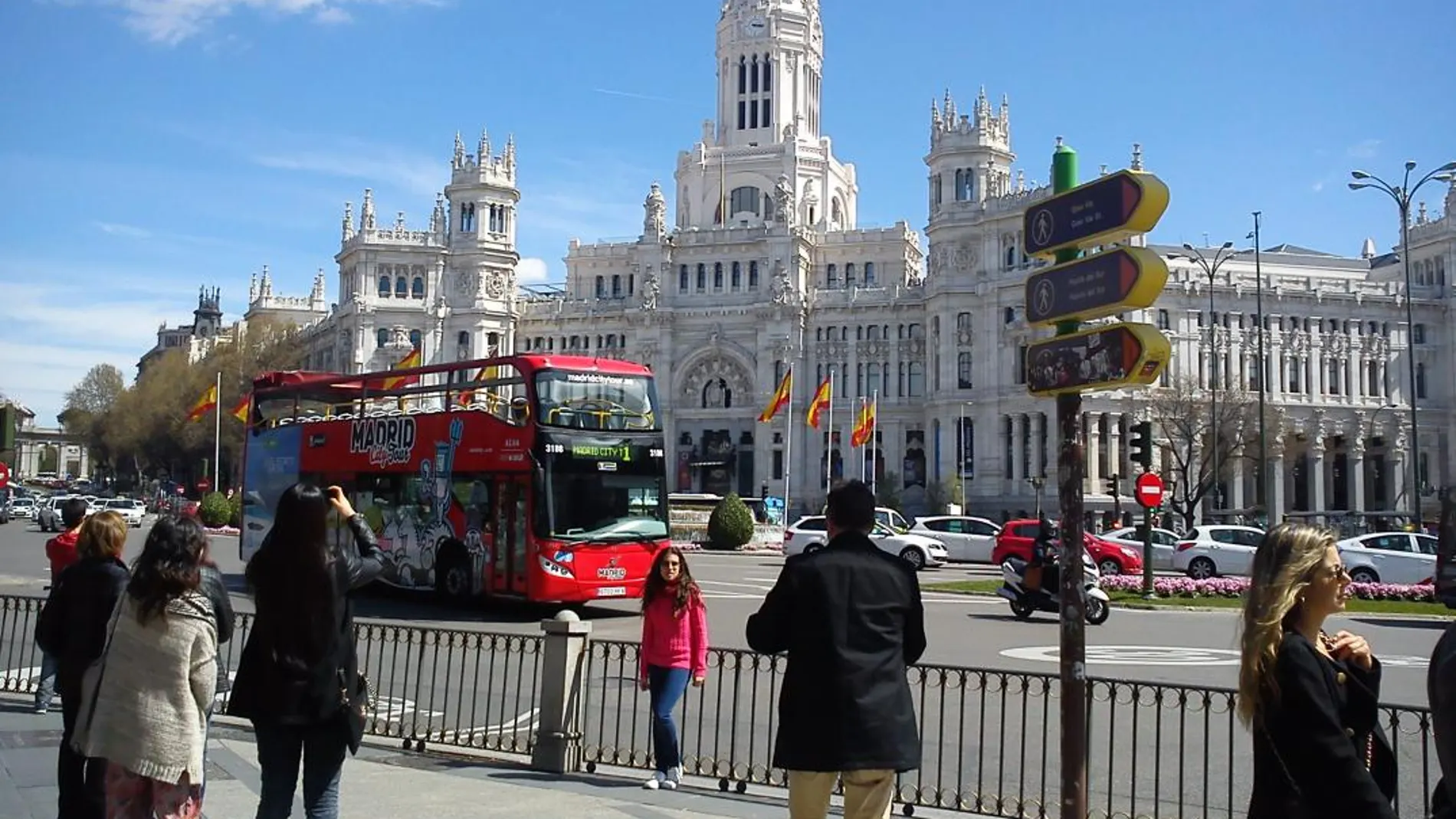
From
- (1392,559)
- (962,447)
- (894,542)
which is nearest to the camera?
(1392,559)

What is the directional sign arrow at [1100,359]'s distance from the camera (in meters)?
6.22

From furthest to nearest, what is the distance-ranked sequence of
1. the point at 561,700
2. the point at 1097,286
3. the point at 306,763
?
the point at 561,700 < the point at 1097,286 < the point at 306,763

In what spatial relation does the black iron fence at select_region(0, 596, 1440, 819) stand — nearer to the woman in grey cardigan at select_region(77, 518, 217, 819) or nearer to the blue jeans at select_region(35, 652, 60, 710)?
the blue jeans at select_region(35, 652, 60, 710)

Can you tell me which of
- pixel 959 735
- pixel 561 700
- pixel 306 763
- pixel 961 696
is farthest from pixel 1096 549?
pixel 306 763

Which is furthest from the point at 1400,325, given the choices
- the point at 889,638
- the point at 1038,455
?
the point at 889,638

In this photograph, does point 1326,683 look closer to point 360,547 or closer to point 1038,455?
point 360,547

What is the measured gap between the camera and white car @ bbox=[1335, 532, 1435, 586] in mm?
28875

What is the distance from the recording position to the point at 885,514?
39562 mm

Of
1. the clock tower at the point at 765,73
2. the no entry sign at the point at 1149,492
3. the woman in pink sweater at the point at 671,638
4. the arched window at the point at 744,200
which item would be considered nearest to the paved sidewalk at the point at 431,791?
the woman in pink sweater at the point at 671,638

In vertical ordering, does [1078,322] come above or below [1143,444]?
below

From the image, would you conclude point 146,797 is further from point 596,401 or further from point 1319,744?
point 596,401

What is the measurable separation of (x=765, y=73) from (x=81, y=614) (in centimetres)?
9019

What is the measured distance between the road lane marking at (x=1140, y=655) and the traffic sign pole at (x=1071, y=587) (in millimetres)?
10036

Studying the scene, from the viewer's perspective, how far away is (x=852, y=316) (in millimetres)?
81312
